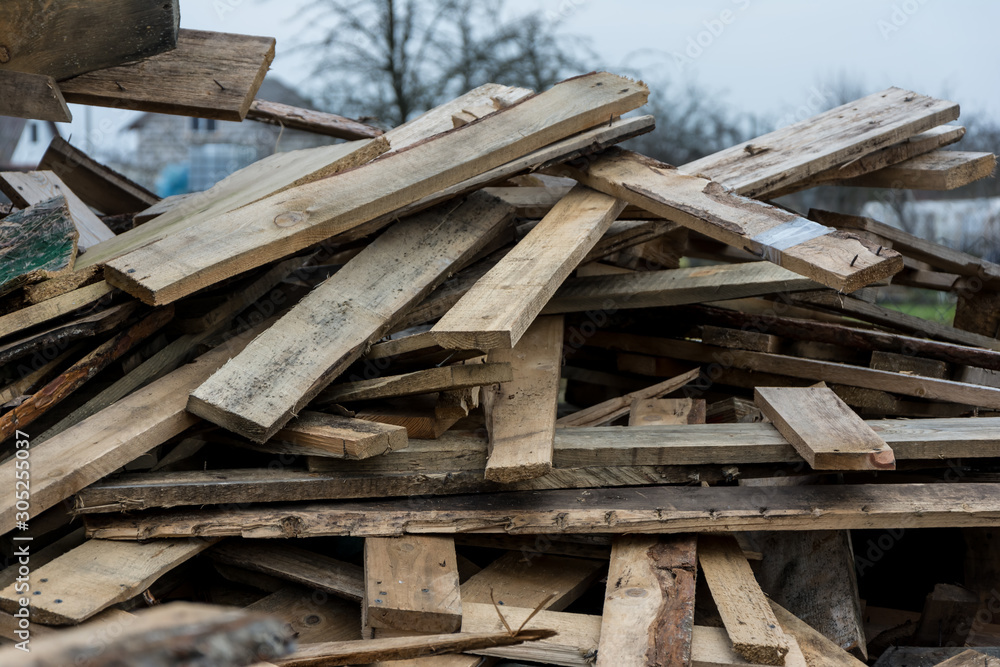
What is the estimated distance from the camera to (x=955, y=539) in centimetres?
309

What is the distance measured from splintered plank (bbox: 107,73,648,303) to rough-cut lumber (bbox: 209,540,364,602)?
825 mm

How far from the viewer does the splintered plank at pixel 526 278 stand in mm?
2111

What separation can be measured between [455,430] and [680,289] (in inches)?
48.3

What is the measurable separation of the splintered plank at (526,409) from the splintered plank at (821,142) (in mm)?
1155

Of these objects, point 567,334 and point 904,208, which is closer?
point 567,334

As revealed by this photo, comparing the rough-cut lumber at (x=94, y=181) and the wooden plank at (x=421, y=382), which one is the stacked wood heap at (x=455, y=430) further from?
the rough-cut lumber at (x=94, y=181)

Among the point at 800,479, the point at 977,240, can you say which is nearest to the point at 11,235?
the point at 800,479

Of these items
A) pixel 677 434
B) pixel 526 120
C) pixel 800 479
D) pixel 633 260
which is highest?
pixel 526 120

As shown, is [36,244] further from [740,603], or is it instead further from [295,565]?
[740,603]

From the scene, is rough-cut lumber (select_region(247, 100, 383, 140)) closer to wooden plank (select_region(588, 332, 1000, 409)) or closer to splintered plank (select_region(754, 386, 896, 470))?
wooden plank (select_region(588, 332, 1000, 409))

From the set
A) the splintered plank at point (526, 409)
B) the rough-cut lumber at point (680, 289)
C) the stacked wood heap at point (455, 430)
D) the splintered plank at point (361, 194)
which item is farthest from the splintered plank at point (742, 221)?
the splintered plank at point (526, 409)

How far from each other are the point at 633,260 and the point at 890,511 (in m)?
1.75

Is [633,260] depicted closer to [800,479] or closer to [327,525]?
[800,479]

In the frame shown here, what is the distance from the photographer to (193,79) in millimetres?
3115
